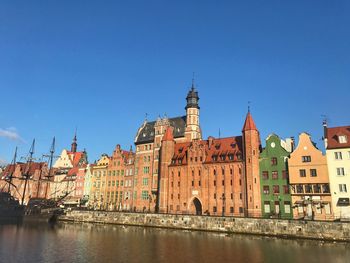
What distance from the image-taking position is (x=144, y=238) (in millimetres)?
48219

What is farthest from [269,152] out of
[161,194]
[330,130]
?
[161,194]

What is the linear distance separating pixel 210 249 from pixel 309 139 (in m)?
33.9

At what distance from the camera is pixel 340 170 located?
55.3 metres

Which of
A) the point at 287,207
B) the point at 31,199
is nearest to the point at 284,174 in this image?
the point at 287,207

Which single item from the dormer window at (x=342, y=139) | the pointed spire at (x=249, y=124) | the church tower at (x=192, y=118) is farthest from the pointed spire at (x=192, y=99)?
the dormer window at (x=342, y=139)

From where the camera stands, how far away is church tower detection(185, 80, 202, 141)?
271 feet

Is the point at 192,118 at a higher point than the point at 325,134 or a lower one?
higher

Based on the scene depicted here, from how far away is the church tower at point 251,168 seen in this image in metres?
61.9

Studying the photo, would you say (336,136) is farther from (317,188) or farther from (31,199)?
(31,199)

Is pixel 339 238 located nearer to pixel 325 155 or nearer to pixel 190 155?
pixel 325 155

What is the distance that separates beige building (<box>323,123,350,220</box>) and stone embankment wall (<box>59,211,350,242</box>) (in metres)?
6.46

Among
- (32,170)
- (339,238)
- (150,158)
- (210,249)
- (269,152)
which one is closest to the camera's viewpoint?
(210,249)

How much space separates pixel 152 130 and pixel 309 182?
4763cm

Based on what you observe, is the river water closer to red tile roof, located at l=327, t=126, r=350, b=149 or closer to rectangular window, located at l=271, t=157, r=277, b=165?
rectangular window, located at l=271, t=157, r=277, b=165
